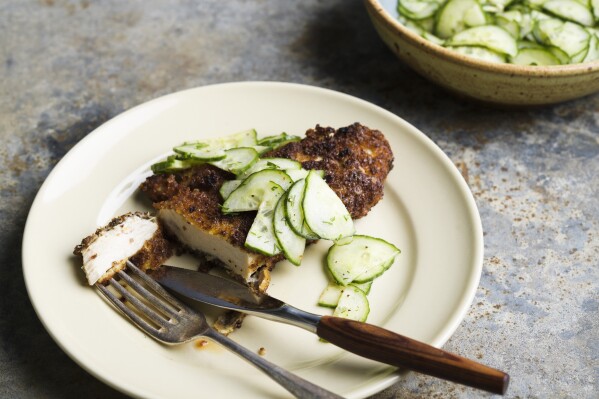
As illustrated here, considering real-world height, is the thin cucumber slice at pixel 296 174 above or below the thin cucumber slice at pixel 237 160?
above

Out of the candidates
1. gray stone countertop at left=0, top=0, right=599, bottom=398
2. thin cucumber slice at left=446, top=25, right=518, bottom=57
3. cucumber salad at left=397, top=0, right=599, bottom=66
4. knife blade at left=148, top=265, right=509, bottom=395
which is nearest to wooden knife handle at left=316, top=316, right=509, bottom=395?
knife blade at left=148, top=265, right=509, bottom=395

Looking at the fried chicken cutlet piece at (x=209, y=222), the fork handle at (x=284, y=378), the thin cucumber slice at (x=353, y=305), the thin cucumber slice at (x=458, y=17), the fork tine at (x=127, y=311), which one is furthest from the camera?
the thin cucumber slice at (x=458, y=17)

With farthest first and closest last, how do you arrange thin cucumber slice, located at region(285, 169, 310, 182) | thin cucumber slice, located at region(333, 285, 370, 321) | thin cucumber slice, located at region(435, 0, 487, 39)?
Answer: 1. thin cucumber slice, located at region(435, 0, 487, 39)
2. thin cucumber slice, located at region(285, 169, 310, 182)
3. thin cucumber slice, located at region(333, 285, 370, 321)

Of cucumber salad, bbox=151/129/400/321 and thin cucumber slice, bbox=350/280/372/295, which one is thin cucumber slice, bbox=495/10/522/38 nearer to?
cucumber salad, bbox=151/129/400/321

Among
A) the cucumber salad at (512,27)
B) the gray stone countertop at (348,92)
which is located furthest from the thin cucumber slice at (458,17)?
the gray stone countertop at (348,92)

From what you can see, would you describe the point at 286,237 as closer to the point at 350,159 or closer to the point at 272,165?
the point at 272,165

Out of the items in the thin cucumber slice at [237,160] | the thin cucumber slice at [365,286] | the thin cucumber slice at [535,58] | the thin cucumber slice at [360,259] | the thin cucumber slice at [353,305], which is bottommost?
the thin cucumber slice at [365,286]

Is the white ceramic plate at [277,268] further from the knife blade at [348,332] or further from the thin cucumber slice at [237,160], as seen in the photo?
the thin cucumber slice at [237,160]

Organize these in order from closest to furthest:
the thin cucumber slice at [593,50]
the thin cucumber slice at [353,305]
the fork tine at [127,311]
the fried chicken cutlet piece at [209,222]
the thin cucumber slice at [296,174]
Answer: the fork tine at [127,311] < the thin cucumber slice at [353,305] < the fried chicken cutlet piece at [209,222] < the thin cucumber slice at [296,174] < the thin cucumber slice at [593,50]

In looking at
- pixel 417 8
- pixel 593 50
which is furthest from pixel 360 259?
pixel 593 50
